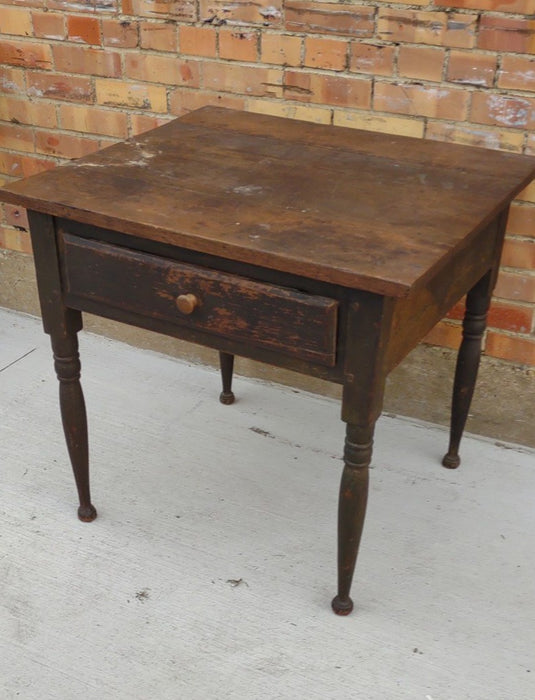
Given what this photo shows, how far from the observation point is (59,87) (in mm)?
2588

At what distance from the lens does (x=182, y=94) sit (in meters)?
2.41

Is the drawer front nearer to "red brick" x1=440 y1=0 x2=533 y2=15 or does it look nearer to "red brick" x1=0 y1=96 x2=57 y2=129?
"red brick" x1=440 y1=0 x2=533 y2=15

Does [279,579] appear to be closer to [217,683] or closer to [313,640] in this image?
[313,640]

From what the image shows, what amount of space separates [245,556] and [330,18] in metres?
1.25

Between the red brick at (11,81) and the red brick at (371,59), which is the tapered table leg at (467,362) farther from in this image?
the red brick at (11,81)

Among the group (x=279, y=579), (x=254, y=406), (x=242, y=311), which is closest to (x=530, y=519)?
(x=279, y=579)

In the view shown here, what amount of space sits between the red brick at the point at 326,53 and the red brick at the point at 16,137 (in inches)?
37.1

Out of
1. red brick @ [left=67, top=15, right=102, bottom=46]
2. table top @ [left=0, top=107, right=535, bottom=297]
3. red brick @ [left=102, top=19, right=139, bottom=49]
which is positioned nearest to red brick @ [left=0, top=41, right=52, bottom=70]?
red brick @ [left=67, top=15, right=102, bottom=46]

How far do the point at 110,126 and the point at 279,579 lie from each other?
135 cm

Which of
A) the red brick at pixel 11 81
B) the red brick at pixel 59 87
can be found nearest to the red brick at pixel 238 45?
the red brick at pixel 59 87

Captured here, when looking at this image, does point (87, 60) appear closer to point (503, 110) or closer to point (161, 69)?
point (161, 69)

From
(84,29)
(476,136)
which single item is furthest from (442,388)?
(84,29)

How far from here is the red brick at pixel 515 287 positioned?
2189 millimetres

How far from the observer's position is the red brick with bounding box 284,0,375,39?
6.93 feet
